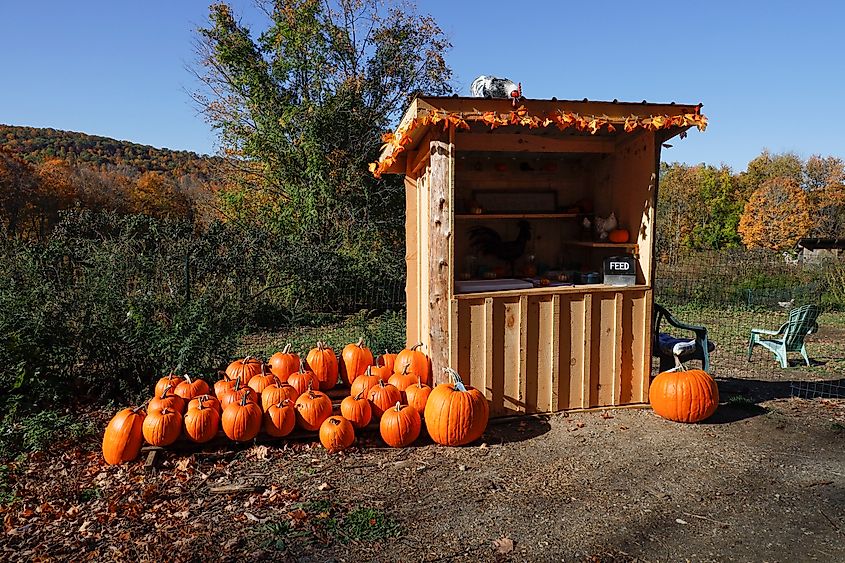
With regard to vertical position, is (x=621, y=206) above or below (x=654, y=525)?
above

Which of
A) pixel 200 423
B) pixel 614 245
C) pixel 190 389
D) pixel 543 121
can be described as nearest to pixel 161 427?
pixel 200 423

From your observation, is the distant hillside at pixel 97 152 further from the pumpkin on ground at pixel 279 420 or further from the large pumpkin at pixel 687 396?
the large pumpkin at pixel 687 396

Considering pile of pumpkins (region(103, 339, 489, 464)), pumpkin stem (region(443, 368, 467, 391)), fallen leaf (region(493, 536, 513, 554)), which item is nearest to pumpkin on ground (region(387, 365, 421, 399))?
pile of pumpkins (region(103, 339, 489, 464))

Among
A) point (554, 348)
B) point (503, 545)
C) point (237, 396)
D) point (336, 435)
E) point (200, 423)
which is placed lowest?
point (503, 545)

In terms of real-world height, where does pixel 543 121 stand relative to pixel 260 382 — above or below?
above

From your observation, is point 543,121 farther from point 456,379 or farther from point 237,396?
point 237,396

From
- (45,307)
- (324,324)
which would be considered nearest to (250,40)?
(324,324)

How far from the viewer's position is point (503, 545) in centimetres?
304

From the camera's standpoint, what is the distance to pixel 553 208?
604 cm

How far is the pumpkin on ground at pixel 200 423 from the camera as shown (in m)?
4.30

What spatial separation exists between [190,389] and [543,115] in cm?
362

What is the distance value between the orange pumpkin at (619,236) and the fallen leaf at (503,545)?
3.22 metres

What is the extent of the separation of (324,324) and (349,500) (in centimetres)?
583

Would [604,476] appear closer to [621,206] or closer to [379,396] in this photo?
[379,396]
